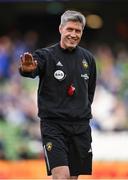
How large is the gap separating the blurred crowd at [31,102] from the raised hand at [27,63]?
8.44 m

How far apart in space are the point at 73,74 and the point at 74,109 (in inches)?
14.8

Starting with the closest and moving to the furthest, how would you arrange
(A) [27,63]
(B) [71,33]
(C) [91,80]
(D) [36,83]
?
(A) [27,63], (B) [71,33], (C) [91,80], (D) [36,83]

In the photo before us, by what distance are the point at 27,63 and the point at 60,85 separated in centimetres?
53

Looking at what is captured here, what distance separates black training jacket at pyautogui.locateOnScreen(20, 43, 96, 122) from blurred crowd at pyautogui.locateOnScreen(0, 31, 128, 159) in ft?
26.0

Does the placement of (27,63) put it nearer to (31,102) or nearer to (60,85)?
(60,85)

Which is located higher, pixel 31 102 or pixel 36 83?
pixel 36 83

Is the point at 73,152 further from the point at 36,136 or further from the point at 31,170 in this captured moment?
the point at 36,136

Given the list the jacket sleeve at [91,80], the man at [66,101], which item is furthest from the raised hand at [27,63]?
the jacket sleeve at [91,80]

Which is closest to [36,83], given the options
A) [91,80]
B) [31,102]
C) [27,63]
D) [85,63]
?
[31,102]

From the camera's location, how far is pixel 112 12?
17.7 m

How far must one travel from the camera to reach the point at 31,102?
16797mm

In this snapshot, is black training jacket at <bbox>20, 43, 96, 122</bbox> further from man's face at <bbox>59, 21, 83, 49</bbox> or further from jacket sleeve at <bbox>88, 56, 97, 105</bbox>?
jacket sleeve at <bbox>88, 56, 97, 105</bbox>

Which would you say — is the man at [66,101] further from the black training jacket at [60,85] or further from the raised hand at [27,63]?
the raised hand at [27,63]

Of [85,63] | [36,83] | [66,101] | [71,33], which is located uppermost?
[71,33]
